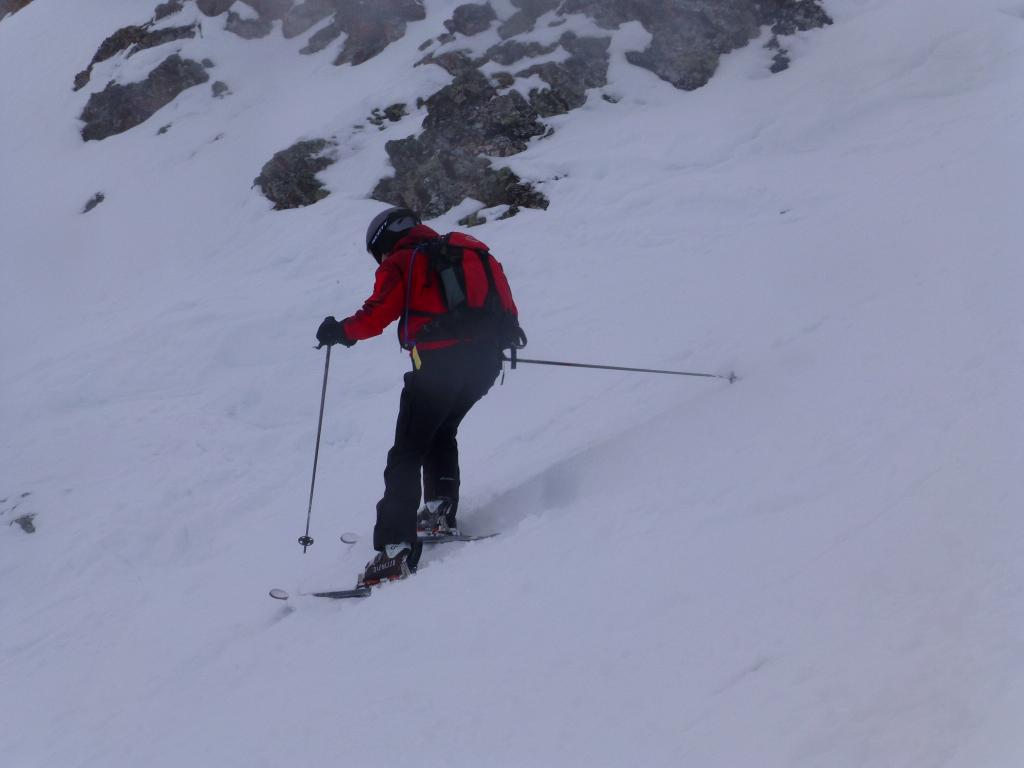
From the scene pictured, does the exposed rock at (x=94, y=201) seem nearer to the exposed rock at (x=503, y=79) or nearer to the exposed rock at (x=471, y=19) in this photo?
the exposed rock at (x=471, y=19)

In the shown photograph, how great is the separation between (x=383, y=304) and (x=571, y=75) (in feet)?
33.3

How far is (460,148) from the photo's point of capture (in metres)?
12.5

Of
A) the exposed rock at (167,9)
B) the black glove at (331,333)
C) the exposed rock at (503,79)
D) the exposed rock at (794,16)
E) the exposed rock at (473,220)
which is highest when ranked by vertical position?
the exposed rock at (167,9)

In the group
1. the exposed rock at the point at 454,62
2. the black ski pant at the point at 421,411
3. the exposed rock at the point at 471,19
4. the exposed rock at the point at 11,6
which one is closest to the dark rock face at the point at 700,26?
the exposed rock at the point at 471,19

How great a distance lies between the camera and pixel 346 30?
16891mm

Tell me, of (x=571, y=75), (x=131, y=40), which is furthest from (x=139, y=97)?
(x=571, y=75)

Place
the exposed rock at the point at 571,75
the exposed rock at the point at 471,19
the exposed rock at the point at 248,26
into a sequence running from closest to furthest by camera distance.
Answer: the exposed rock at the point at 571,75
the exposed rock at the point at 471,19
the exposed rock at the point at 248,26

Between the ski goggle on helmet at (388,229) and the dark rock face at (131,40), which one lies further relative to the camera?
the dark rock face at (131,40)

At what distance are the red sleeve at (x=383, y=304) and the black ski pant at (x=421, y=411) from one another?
298 mm

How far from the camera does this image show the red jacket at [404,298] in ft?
14.7

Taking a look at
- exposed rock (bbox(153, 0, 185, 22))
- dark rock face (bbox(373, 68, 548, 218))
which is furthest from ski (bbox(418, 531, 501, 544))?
exposed rock (bbox(153, 0, 185, 22))

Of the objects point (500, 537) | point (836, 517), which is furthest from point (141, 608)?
point (836, 517)

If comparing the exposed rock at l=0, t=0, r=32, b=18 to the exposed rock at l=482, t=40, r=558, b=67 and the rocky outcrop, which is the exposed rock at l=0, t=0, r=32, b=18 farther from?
the exposed rock at l=482, t=40, r=558, b=67

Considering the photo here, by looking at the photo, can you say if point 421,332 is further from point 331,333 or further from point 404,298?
point 331,333
